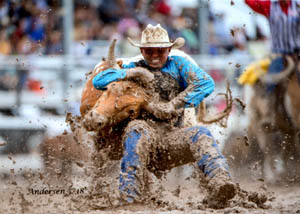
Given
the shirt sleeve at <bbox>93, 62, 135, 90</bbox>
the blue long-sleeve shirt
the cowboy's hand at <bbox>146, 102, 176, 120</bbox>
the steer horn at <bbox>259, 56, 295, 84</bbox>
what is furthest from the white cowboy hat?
the steer horn at <bbox>259, 56, 295, 84</bbox>

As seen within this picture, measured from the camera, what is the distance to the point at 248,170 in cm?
908

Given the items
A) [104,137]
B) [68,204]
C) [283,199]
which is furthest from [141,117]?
[283,199]

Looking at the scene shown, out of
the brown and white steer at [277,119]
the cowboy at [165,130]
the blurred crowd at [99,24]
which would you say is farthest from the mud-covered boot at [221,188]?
the blurred crowd at [99,24]

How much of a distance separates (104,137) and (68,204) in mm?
626

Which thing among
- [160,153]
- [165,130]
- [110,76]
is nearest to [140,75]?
[110,76]

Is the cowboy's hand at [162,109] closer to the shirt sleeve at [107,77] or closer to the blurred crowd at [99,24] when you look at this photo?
the shirt sleeve at [107,77]

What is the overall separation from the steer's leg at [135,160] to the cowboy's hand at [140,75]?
1.11ft

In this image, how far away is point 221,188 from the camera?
219 inches

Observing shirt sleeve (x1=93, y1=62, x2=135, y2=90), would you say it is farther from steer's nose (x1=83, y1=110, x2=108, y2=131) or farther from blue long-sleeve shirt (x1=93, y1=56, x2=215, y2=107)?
steer's nose (x1=83, y1=110, x2=108, y2=131)

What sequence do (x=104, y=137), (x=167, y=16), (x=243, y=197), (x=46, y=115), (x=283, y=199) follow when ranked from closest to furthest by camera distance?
1. (x=243, y=197)
2. (x=104, y=137)
3. (x=283, y=199)
4. (x=46, y=115)
5. (x=167, y=16)

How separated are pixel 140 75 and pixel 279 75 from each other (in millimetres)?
3566

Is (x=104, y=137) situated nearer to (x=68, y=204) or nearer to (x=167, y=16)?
(x=68, y=204)

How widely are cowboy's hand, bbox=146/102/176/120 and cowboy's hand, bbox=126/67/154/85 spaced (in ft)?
0.62

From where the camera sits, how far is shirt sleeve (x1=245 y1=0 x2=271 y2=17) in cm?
895
